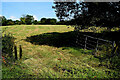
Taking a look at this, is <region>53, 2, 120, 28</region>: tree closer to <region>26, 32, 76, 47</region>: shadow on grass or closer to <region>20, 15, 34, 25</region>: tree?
<region>26, 32, 76, 47</region>: shadow on grass

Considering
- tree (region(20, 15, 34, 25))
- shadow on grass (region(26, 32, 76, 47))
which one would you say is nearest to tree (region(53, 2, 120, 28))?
shadow on grass (region(26, 32, 76, 47))

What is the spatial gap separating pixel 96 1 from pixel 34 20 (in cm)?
6747

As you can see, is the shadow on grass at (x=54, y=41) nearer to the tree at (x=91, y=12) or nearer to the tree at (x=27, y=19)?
the tree at (x=91, y=12)

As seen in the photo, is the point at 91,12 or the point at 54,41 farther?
the point at 54,41

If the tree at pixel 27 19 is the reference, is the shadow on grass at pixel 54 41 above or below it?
below

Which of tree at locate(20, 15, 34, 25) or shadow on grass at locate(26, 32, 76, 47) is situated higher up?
tree at locate(20, 15, 34, 25)

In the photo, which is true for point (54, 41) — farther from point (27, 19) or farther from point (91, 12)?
point (27, 19)

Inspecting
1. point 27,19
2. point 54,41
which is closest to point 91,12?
point 54,41

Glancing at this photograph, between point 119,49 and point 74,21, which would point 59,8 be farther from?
point 119,49

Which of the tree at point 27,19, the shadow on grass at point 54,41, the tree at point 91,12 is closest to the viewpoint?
the tree at point 91,12

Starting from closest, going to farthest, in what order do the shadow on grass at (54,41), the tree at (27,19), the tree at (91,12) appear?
the tree at (91,12) → the shadow on grass at (54,41) → the tree at (27,19)

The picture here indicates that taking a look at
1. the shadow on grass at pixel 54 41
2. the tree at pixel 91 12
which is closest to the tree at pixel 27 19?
the shadow on grass at pixel 54 41

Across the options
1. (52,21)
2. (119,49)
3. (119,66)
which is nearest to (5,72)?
(119,66)

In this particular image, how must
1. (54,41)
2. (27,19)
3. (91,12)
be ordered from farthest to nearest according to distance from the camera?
(27,19) → (54,41) → (91,12)
